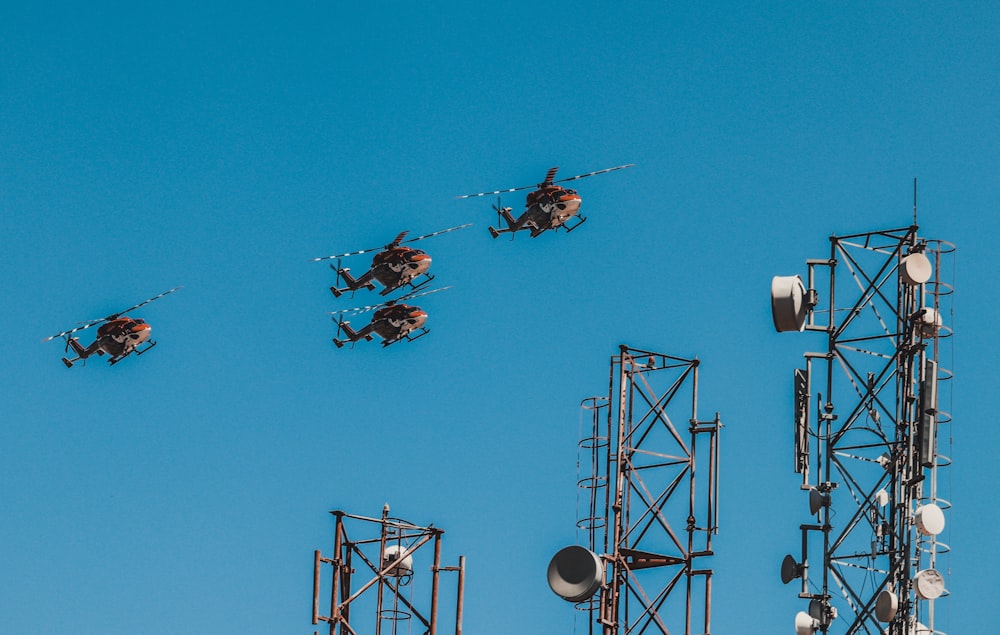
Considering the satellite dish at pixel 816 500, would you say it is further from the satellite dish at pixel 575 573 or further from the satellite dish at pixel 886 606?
the satellite dish at pixel 575 573

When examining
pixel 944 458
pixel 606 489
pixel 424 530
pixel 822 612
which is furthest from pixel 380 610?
pixel 944 458

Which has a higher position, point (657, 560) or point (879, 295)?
point (879, 295)

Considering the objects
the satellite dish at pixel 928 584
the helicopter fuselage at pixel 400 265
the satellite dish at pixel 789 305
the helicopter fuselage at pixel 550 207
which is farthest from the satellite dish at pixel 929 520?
the helicopter fuselage at pixel 400 265

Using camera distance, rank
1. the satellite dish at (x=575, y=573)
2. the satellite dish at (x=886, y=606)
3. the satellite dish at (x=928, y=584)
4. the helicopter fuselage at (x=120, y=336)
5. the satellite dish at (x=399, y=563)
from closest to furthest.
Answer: the satellite dish at (x=886, y=606) → the satellite dish at (x=928, y=584) → the satellite dish at (x=575, y=573) → the satellite dish at (x=399, y=563) → the helicopter fuselage at (x=120, y=336)

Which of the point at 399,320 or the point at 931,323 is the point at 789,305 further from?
the point at 399,320

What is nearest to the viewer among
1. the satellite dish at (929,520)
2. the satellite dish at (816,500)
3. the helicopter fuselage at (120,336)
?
the satellite dish at (929,520)

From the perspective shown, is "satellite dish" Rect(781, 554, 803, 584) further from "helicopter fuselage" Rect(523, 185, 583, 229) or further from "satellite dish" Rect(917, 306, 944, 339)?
"helicopter fuselage" Rect(523, 185, 583, 229)

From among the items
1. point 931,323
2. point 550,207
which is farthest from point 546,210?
point 931,323

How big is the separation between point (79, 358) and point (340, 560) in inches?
1566

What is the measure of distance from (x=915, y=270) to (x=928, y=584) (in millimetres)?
6327

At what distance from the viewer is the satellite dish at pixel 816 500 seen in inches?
1566

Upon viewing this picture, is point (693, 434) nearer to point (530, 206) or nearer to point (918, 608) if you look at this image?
point (918, 608)

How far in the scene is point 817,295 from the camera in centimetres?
4059

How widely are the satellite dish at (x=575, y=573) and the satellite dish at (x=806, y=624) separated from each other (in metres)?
4.27
